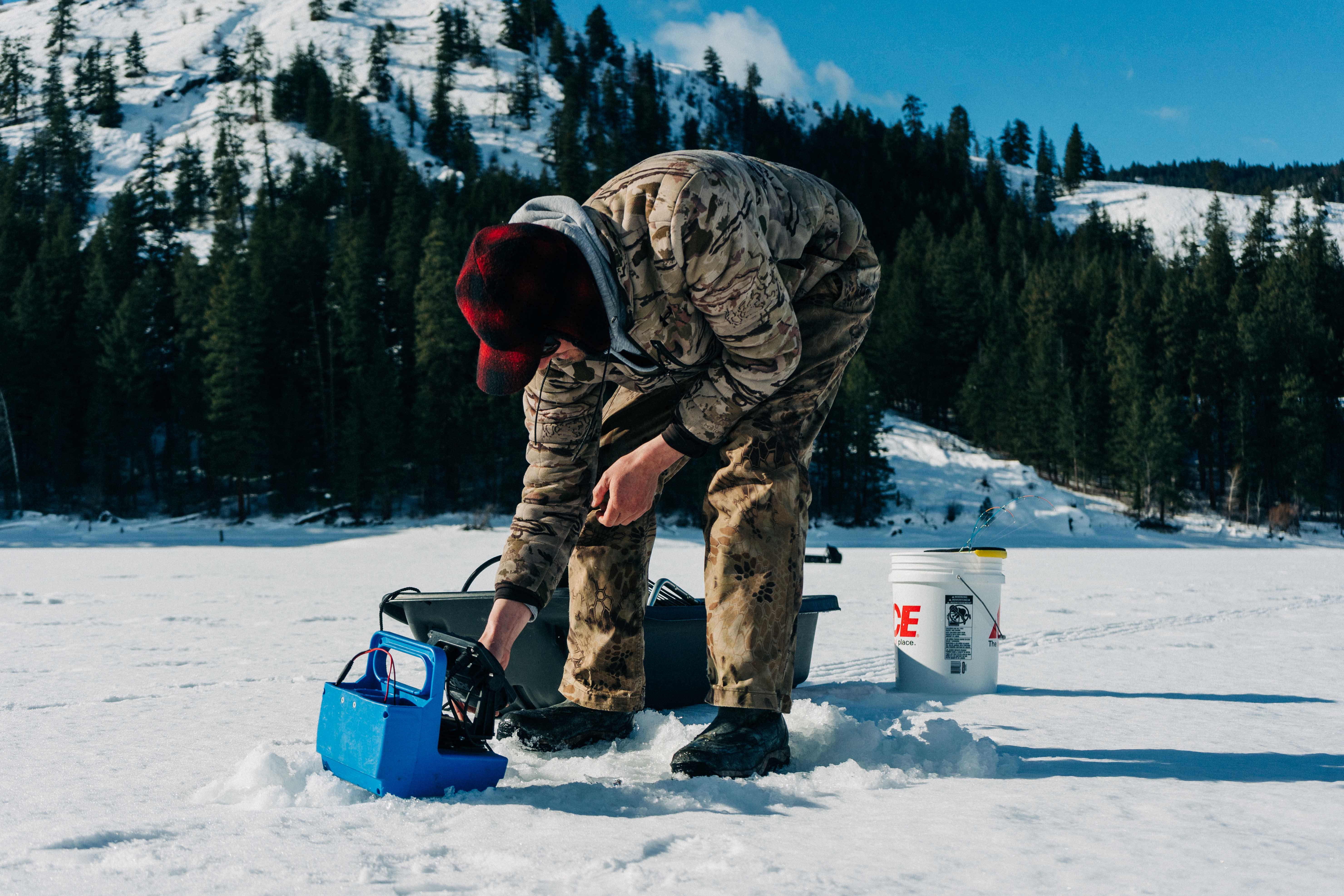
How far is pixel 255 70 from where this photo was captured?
8075cm

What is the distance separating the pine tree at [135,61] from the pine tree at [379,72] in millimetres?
23790

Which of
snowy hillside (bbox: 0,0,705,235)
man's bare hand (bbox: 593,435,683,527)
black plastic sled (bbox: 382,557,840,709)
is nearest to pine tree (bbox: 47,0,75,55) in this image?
snowy hillside (bbox: 0,0,705,235)

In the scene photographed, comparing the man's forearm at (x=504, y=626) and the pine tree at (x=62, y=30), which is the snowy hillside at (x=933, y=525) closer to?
the man's forearm at (x=504, y=626)

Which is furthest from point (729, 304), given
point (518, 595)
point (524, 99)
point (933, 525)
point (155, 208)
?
point (524, 99)

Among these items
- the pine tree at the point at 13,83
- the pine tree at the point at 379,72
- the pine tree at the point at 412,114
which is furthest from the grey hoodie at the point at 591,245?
the pine tree at the point at 13,83

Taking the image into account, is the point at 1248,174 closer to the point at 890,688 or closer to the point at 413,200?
the point at 413,200

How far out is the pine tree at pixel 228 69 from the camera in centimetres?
9006

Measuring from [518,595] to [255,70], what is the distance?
9410cm

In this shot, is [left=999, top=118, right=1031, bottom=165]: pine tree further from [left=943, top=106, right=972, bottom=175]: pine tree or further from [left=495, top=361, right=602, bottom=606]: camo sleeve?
[left=495, top=361, right=602, bottom=606]: camo sleeve

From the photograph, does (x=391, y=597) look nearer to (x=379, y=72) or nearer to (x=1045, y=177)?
(x=379, y=72)

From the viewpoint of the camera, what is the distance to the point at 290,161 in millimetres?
66750

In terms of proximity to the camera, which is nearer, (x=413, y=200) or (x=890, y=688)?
(x=890, y=688)

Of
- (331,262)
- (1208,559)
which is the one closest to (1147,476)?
(1208,559)

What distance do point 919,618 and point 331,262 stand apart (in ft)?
145
